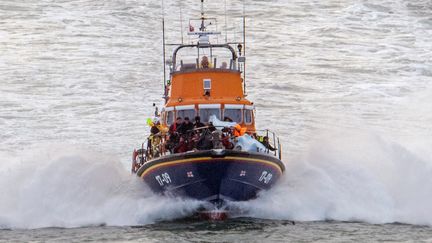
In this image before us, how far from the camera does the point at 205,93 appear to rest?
2131 centimetres

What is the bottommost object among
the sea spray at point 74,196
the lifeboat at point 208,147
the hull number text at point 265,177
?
the sea spray at point 74,196

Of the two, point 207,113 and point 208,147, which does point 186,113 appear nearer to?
point 207,113

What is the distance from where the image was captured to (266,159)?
18.9 metres

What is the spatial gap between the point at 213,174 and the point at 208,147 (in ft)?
1.63

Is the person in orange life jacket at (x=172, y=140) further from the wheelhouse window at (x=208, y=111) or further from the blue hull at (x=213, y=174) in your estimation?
the wheelhouse window at (x=208, y=111)

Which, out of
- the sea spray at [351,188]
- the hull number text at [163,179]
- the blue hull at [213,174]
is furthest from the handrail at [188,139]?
the sea spray at [351,188]

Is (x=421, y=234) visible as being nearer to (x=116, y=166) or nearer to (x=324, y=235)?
(x=324, y=235)

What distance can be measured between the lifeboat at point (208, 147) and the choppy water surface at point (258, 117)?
433mm

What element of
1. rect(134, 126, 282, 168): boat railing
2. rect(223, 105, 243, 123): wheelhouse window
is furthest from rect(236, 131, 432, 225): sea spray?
rect(223, 105, 243, 123): wheelhouse window

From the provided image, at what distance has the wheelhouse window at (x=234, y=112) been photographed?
68.6ft

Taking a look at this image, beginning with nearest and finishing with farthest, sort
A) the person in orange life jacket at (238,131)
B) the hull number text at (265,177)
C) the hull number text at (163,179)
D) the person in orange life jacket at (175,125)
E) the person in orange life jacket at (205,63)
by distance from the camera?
1. the hull number text at (163,179)
2. the hull number text at (265,177)
3. the person in orange life jacket at (238,131)
4. the person in orange life jacket at (175,125)
5. the person in orange life jacket at (205,63)

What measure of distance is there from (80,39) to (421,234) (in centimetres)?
2554

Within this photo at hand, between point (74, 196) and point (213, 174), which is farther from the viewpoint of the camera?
point (74, 196)

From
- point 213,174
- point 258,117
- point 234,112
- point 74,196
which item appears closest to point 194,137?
point 213,174
